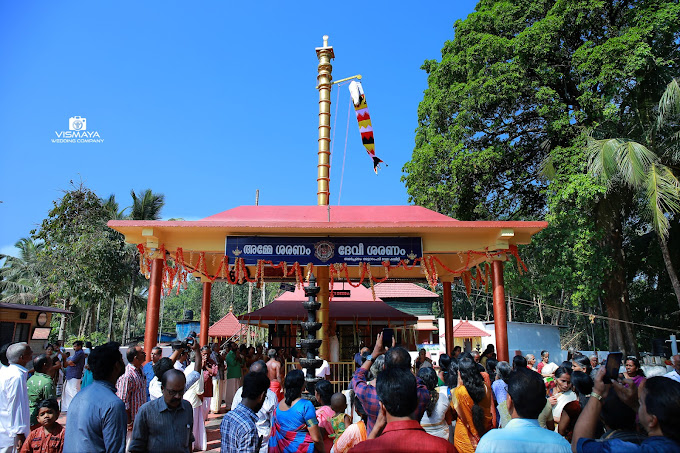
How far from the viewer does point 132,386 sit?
5676 millimetres

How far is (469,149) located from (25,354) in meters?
16.7

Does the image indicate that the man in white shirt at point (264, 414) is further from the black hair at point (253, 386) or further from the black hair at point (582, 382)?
the black hair at point (582, 382)

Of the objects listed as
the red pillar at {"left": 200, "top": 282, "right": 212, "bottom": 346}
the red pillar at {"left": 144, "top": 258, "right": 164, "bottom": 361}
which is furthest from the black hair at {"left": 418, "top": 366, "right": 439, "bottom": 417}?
the red pillar at {"left": 200, "top": 282, "right": 212, "bottom": 346}

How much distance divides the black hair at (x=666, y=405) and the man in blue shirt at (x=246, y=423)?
2.65 m

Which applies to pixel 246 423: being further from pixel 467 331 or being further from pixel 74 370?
pixel 467 331

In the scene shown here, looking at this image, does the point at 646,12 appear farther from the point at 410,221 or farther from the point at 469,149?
the point at 410,221

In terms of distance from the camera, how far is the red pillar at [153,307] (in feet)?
31.1

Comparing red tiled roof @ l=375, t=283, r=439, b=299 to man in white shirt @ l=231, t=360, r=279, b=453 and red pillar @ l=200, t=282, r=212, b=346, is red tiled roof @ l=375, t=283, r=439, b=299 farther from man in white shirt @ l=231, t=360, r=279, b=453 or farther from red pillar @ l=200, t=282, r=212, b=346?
man in white shirt @ l=231, t=360, r=279, b=453

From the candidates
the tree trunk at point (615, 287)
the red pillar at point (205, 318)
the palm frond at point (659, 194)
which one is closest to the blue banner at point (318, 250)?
the red pillar at point (205, 318)

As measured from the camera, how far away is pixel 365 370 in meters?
4.56

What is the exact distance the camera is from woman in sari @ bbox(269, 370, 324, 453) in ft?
13.2

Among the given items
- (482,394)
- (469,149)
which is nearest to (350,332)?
(469,149)

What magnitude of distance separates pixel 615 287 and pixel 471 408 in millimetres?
15530

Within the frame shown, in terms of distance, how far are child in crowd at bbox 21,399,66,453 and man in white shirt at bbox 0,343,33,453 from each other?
907 mm
